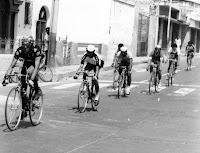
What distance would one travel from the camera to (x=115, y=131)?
34.3 ft

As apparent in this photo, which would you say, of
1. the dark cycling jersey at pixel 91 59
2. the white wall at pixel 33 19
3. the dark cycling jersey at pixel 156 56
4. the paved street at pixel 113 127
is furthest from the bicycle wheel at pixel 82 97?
the white wall at pixel 33 19

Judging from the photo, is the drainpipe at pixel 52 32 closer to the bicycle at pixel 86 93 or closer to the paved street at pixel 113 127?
the paved street at pixel 113 127

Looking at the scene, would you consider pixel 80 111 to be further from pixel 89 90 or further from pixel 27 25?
pixel 27 25

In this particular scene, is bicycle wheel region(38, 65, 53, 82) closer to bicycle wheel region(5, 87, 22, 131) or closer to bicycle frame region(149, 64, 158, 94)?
bicycle frame region(149, 64, 158, 94)

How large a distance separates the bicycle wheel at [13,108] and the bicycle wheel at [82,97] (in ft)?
10.3

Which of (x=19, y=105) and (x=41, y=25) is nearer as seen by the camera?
(x=19, y=105)

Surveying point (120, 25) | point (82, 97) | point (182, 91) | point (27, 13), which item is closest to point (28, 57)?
point (82, 97)

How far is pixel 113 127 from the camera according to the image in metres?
11.0

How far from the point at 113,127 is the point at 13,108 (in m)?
2.45

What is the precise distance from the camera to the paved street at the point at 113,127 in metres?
8.64

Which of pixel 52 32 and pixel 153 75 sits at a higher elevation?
pixel 52 32

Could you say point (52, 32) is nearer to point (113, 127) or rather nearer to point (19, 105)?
point (113, 127)

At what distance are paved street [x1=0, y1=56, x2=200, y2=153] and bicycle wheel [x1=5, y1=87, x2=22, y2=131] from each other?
184 millimetres

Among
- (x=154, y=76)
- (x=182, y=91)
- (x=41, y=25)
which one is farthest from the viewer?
(x=41, y=25)
